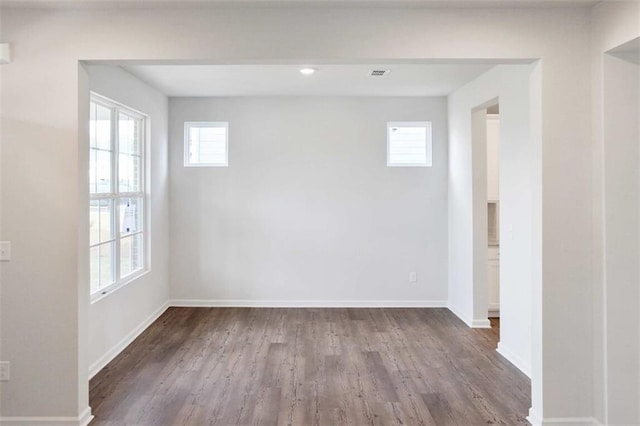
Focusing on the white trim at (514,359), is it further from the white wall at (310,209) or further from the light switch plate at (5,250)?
the light switch plate at (5,250)

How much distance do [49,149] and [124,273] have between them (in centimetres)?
197

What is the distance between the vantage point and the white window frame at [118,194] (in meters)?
3.93

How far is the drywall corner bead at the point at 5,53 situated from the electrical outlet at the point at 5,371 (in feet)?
6.08

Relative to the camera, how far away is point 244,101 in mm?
5766

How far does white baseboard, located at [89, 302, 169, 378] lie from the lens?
146 inches

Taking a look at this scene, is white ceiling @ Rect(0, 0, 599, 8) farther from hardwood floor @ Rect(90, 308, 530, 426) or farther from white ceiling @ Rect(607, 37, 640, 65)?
hardwood floor @ Rect(90, 308, 530, 426)

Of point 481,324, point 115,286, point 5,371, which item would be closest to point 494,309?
point 481,324

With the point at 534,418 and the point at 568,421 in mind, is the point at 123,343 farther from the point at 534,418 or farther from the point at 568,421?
the point at 568,421

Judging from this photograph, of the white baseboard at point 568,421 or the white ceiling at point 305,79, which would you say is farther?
the white ceiling at point 305,79

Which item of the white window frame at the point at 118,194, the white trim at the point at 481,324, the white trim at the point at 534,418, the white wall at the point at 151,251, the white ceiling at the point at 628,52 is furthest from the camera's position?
the white trim at the point at 481,324

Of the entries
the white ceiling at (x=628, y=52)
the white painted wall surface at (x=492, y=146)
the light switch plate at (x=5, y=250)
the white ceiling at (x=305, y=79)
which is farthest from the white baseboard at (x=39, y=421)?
the white painted wall surface at (x=492, y=146)

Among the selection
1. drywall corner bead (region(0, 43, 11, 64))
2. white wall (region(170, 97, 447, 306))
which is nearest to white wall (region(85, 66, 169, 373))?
white wall (region(170, 97, 447, 306))

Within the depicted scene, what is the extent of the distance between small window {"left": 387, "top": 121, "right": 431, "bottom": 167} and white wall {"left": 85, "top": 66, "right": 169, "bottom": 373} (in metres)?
2.87

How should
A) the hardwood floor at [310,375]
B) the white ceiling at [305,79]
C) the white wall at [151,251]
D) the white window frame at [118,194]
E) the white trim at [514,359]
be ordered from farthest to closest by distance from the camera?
the white ceiling at [305,79] < the white window frame at [118,194] < the white wall at [151,251] < the white trim at [514,359] < the hardwood floor at [310,375]
